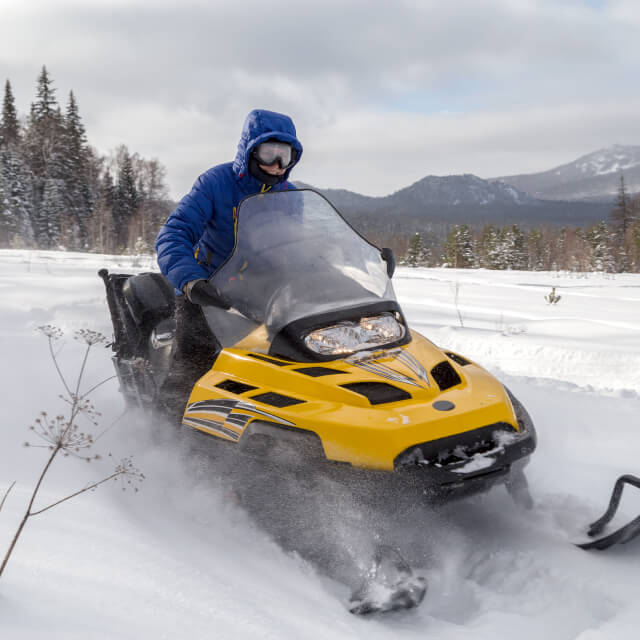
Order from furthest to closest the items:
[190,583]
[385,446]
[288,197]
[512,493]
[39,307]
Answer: [39,307] < [288,197] < [512,493] < [385,446] < [190,583]

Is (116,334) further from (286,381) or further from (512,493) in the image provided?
(512,493)

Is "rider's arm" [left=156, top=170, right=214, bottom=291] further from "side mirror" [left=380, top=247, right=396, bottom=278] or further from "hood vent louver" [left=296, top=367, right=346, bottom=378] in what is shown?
"side mirror" [left=380, top=247, right=396, bottom=278]

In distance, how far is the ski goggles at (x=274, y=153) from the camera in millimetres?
2934

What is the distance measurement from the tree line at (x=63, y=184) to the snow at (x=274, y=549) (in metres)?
28.8

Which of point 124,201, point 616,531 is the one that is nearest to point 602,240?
point 124,201

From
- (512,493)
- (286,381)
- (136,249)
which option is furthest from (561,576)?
(136,249)

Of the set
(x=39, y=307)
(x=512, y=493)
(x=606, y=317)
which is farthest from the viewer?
(x=606, y=317)

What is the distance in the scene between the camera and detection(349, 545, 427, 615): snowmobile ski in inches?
74.3

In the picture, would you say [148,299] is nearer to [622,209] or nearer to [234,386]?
[234,386]

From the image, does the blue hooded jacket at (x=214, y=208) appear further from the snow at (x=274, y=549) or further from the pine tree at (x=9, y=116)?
the pine tree at (x=9, y=116)

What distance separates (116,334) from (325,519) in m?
2.04

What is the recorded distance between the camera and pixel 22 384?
11.3 feet

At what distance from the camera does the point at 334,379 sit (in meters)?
2.15

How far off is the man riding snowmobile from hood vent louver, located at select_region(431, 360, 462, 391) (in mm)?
990
